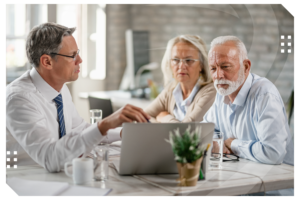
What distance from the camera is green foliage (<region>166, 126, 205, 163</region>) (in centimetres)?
91

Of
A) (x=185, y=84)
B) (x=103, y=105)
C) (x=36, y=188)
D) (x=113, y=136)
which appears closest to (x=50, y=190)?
(x=36, y=188)

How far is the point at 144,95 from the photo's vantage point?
239 centimetres

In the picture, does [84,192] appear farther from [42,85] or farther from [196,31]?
[196,31]

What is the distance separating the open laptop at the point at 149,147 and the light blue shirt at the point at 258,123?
30 cm

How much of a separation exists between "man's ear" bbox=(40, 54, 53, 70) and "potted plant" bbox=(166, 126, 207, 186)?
2.08ft

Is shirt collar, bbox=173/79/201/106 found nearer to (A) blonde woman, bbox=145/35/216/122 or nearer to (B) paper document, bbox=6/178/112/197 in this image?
(A) blonde woman, bbox=145/35/216/122

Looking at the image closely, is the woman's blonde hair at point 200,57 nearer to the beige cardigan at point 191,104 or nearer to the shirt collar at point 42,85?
the beige cardigan at point 191,104

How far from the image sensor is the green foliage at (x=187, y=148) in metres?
0.91

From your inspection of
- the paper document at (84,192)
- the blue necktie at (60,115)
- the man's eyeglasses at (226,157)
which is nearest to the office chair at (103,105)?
the blue necktie at (60,115)

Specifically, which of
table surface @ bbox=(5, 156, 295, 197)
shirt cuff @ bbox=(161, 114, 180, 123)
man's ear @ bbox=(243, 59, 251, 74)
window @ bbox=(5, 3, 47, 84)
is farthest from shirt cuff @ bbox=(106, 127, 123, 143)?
man's ear @ bbox=(243, 59, 251, 74)

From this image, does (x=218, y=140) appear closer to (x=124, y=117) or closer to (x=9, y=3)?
(x=124, y=117)

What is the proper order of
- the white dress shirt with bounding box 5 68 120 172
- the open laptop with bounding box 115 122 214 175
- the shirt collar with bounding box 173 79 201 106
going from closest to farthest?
the open laptop with bounding box 115 122 214 175
the white dress shirt with bounding box 5 68 120 172
the shirt collar with bounding box 173 79 201 106

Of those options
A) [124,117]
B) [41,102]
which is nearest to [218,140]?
[124,117]
